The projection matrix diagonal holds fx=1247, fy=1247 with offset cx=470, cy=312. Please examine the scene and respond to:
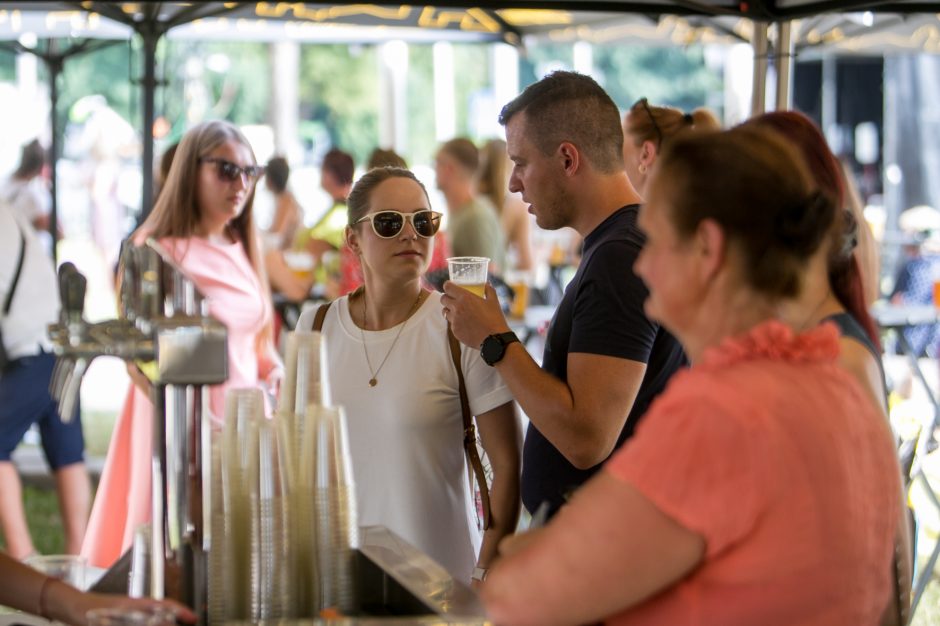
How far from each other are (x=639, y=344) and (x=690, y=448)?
115 centimetres

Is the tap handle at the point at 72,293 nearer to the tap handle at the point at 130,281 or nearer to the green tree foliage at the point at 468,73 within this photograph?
the tap handle at the point at 130,281

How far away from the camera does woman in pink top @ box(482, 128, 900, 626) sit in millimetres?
1350

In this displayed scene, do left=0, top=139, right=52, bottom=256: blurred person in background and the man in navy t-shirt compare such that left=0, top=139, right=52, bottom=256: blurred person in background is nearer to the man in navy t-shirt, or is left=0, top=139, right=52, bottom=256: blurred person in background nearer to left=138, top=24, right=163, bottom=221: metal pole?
left=138, top=24, right=163, bottom=221: metal pole

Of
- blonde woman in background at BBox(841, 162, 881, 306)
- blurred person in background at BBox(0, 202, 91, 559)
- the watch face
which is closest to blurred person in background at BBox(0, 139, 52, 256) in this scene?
blurred person in background at BBox(0, 202, 91, 559)

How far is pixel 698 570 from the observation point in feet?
4.60

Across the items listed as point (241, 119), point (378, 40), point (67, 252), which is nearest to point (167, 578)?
point (378, 40)

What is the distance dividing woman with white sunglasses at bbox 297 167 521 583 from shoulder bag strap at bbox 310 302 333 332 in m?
0.13

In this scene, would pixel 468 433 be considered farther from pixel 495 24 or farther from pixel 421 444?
pixel 495 24

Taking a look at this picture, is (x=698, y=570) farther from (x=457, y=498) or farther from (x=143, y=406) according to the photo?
(x=143, y=406)

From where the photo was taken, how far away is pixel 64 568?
1.98m

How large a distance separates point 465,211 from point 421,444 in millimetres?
3794

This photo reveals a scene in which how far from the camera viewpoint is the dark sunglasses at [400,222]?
112 inches

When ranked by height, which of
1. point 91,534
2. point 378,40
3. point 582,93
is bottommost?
point 91,534

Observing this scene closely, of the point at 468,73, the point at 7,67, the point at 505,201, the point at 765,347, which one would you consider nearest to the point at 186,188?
the point at 765,347
